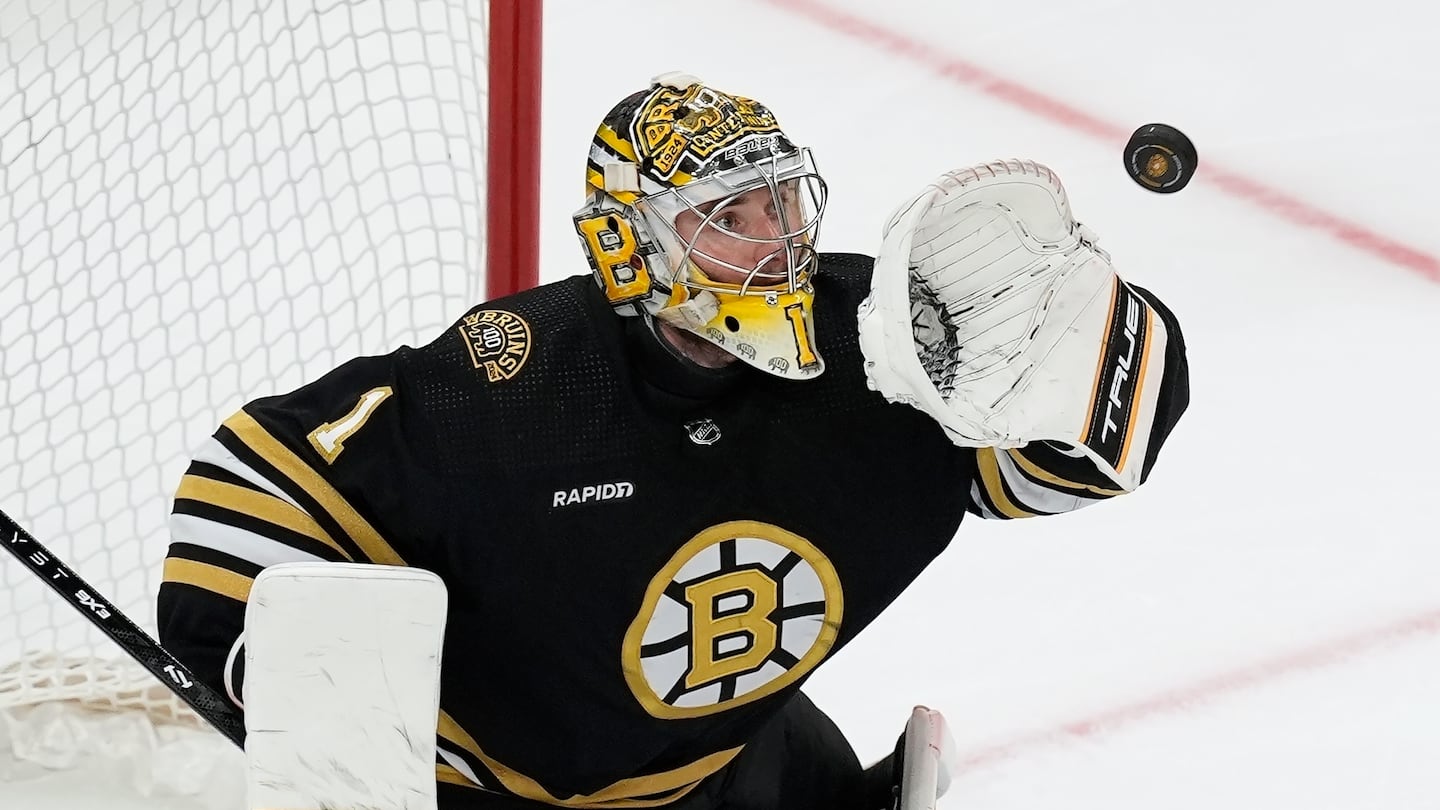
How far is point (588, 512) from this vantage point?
Answer: 1635mm

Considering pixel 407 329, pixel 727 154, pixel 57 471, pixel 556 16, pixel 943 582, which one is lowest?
pixel 943 582


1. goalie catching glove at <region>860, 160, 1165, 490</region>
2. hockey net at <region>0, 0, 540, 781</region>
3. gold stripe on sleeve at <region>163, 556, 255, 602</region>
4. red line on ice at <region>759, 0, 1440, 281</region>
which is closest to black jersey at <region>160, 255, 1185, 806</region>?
gold stripe on sleeve at <region>163, 556, 255, 602</region>

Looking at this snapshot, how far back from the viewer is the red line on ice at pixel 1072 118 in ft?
10.7

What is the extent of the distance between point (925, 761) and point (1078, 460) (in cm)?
40

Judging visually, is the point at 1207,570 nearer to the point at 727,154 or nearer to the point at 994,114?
the point at 994,114

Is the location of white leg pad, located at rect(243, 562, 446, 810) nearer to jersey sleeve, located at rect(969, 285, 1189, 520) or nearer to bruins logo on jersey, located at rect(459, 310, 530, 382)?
bruins logo on jersey, located at rect(459, 310, 530, 382)

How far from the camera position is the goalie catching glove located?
1.53 metres

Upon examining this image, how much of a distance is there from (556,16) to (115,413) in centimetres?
158

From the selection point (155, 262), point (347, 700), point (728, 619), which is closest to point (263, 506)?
Result: point (347, 700)

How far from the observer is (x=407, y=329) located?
245 cm

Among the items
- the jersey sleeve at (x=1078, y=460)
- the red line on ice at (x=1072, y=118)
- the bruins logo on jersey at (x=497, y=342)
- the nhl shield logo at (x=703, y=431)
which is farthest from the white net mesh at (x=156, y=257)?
the red line on ice at (x=1072, y=118)

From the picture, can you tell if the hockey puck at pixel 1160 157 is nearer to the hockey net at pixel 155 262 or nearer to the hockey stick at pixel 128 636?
the hockey net at pixel 155 262

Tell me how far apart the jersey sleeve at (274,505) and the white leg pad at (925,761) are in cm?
64

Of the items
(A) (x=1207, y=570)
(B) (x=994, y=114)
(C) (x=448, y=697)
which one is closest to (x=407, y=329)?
(C) (x=448, y=697)
